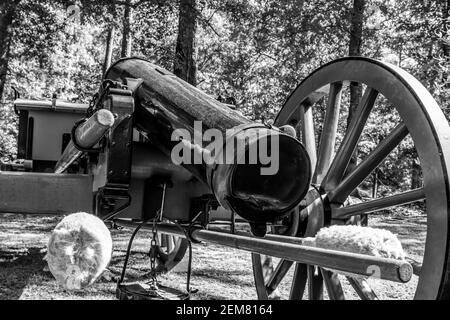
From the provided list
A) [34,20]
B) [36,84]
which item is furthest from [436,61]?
[36,84]

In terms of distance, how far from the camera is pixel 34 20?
1183 cm

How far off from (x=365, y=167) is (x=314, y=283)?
776mm

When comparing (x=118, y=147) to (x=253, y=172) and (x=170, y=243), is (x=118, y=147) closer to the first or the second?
(x=253, y=172)

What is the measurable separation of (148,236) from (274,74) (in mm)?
9786

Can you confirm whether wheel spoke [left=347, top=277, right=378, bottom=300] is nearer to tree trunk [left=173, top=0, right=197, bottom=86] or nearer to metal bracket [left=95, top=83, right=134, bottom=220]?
metal bracket [left=95, top=83, right=134, bottom=220]

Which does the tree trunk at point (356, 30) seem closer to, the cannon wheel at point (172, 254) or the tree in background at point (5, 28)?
the cannon wheel at point (172, 254)

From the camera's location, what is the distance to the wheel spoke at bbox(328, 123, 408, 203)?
3.25 meters

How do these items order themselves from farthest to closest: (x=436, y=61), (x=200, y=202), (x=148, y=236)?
(x=436, y=61) → (x=148, y=236) → (x=200, y=202)

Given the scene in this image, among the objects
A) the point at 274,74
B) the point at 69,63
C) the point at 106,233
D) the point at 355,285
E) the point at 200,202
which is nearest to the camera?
the point at 106,233

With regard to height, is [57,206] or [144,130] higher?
[144,130]

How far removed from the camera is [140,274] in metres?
6.17

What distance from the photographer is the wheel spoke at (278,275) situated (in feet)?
→ 12.8
